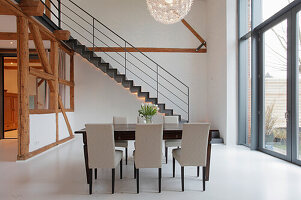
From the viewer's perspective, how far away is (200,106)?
7445 mm

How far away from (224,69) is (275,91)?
1.70m

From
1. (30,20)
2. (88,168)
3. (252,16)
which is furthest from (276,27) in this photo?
(30,20)

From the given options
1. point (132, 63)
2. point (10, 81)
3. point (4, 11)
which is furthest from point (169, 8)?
point (10, 81)

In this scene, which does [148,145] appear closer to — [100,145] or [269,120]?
[100,145]

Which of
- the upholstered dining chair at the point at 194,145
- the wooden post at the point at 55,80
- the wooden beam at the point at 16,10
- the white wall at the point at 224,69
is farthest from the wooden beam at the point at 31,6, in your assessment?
the white wall at the point at 224,69

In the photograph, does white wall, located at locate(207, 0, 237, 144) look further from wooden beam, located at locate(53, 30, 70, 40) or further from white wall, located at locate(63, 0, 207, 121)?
wooden beam, located at locate(53, 30, 70, 40)

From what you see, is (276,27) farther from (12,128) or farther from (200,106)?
(12,128)

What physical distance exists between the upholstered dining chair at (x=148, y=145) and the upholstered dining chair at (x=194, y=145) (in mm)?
320

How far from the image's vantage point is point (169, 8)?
3623 millimetres

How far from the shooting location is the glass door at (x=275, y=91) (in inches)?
158

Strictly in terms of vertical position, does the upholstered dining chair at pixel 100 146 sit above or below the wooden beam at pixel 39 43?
below

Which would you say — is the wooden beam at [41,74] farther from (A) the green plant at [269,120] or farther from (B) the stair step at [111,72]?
(A) the green plant at [269,120]

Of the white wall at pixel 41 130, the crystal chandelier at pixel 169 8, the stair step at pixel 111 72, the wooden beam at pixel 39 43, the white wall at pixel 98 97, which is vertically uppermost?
the crystal chandelier at pixel 169 8

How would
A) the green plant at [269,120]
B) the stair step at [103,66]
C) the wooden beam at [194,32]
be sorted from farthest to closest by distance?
the wooden beam at [194,32] → the stair step at [103,66] → the green plant at [269,120]
